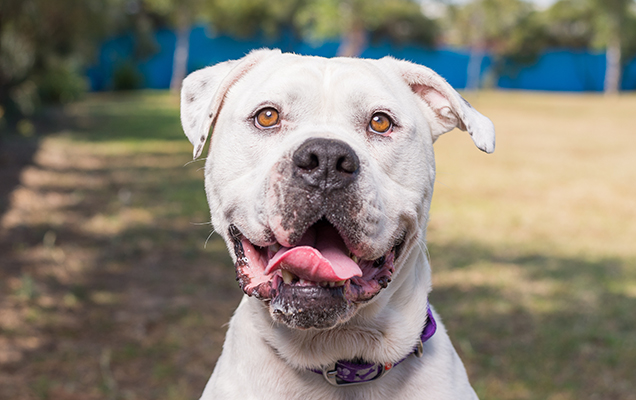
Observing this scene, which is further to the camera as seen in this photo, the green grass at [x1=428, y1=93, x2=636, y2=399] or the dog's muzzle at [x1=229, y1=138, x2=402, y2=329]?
the green grass at [x1=428, y1=93, x2=636, y2=399]

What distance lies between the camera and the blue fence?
122 feet

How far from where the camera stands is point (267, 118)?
7.38 feet

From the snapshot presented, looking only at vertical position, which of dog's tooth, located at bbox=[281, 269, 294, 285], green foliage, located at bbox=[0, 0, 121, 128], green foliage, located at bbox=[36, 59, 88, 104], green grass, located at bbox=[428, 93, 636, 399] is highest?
dog's tooth, located at bbox=[281, 269, 294, 285]

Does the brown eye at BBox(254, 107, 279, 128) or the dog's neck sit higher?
the brown eye at BBox(254, 107, 279, 128)

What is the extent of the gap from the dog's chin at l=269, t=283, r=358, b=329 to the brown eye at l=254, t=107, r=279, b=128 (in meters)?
0.62

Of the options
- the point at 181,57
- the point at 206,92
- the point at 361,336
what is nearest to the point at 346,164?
the point at 361,336

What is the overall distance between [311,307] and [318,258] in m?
0.16

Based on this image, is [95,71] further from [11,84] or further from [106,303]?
[106,303]

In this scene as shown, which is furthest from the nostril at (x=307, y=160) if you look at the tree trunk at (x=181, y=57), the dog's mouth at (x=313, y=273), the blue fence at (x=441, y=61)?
the blue fence at (x=441, y=61)

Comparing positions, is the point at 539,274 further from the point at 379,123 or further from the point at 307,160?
the point at 307,160

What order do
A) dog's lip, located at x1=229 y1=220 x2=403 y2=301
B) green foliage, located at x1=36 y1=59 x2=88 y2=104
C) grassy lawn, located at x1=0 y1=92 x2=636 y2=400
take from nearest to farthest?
dog's lip, located at x1=229 y1=220 x2=403 y2=301
grassy lawn, located at x1=0 y1=92 x2=636 y2=400
green foliage, located at x1=36 y1=59 x2=88 y2=104

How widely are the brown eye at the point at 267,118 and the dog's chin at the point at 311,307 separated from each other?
0.62 metres

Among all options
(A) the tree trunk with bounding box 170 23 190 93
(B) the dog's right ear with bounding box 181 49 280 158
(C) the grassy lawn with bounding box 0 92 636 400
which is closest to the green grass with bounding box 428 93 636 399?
(C) the grassy lawn with bounding box 0 92 636 400

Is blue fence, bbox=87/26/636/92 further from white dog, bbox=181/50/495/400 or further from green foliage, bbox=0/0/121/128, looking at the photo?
white dog, bbox=181/50/495/400
